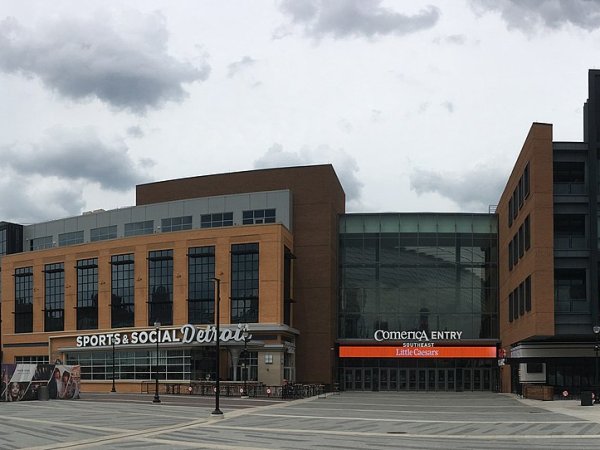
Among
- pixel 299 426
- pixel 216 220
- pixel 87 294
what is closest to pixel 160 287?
pixel 216 220

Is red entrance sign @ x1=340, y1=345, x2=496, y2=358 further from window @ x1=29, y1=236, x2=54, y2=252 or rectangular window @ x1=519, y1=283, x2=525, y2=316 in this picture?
window @ x1=29, y1=236, x2=54, y2=252

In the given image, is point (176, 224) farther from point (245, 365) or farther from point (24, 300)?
point (24, 300)

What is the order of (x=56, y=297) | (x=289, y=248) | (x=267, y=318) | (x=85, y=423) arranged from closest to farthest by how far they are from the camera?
(x=85, y=423) < (x=267, y=318) < (x=289, y=248) < (x=56, y=297)

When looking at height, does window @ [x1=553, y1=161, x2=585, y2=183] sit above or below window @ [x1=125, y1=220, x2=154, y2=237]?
above

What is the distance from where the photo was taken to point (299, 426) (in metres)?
36.4

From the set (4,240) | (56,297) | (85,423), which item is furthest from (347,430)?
(4,240)

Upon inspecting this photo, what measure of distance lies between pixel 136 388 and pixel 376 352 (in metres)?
24.2

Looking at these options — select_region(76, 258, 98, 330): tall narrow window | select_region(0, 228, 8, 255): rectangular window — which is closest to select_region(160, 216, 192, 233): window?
select_region(76, 258, 98, 330): tall narrow window

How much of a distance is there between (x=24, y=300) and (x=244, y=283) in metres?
30.3

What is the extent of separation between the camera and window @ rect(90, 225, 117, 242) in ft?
274

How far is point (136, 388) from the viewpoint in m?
72.9

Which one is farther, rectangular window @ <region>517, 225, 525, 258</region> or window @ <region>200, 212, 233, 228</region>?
window @ <region>200, 212, 233, 228</region>

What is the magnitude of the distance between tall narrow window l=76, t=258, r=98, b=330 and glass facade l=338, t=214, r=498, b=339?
1002 inches

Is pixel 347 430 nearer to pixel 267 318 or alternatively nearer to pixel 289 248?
pixel 267 318
